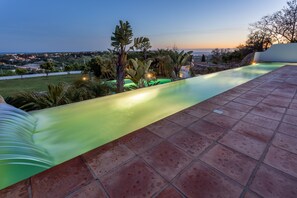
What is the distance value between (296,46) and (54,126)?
1719 cm

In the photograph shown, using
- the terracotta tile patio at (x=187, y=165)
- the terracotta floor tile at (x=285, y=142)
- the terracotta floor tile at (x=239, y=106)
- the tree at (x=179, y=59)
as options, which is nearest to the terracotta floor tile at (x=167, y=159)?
the terracotta tile patio at (x=187, y=165)

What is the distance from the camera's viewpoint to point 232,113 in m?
2.45

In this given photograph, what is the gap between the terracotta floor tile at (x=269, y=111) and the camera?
2.32m

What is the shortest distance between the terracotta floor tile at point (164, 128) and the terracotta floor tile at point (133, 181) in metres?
0.60

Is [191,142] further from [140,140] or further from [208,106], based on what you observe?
[208,106]

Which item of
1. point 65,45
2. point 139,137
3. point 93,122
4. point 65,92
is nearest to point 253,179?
point 139,137

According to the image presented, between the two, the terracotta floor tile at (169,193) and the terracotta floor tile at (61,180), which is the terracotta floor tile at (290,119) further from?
the terracotta floor tile at (61,180)

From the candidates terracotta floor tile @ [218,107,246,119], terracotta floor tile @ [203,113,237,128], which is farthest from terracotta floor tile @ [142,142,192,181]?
terracotta floor tile @ [218,107,246,119]

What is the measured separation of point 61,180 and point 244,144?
6.29ft

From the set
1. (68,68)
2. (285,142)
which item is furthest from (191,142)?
(68,68)

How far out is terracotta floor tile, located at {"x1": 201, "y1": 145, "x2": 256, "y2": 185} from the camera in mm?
1224

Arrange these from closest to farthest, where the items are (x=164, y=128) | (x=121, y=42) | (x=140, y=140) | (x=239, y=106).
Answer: (x=140, y=140) → (x=164, y=128) → (x=239, y=106) → (x=121, y=42)

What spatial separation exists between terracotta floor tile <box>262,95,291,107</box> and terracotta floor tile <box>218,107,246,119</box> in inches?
39.6

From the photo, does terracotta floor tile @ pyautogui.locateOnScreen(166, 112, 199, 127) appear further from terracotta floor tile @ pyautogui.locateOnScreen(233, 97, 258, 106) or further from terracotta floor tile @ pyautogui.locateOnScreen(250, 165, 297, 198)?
terracotta floor tile @ pyautogui.locateOnScreen(233, 97, 258, 106)
